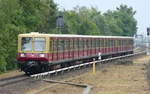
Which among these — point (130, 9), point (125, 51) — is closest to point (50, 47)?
point (125, 51)

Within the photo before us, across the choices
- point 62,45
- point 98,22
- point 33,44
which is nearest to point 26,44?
point 33,44

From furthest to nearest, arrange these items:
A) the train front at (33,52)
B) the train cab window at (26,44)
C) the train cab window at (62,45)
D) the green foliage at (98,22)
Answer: the green foliage at (98,22)
the train cab window at (62,45)
the train cab window at (26,44)
the train front at (33,52)

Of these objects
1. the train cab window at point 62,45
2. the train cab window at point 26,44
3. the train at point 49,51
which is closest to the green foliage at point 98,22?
the train at point 49,51

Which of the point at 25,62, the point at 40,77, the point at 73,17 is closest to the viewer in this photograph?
the point at 40,77

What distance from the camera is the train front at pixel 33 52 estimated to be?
30.9 m

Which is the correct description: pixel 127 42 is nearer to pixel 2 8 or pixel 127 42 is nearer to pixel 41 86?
pixel 2 8

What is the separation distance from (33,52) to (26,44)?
0.80 meters

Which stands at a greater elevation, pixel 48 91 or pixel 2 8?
pixel 2 8

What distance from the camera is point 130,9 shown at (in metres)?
152

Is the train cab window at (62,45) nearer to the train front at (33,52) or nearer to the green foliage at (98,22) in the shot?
the train front at (33,52)

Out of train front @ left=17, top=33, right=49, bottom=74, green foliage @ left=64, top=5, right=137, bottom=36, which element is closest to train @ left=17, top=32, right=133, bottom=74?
train front @ left=17, top=33, right=49, bottom=74

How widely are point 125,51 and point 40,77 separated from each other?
34.4m

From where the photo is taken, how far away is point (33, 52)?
31109mm

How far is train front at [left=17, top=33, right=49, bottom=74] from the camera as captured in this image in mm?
30891
